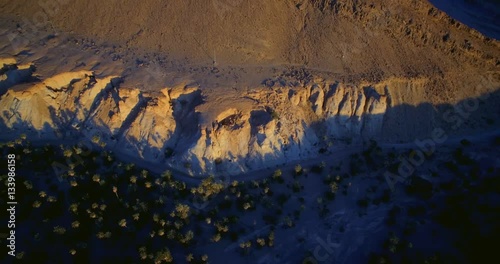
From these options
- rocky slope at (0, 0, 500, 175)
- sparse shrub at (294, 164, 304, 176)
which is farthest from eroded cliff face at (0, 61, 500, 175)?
sparse shrub at (294, 164, 304, 176)

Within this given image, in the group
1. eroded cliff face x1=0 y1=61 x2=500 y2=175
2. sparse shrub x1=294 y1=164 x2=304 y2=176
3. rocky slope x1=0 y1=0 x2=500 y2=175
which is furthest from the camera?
rocky slope x1=0 y1=0 x2=500 y2=175

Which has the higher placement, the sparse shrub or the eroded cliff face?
the eroded cliff face

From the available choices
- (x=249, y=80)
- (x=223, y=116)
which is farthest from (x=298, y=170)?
(x=249, y=80)

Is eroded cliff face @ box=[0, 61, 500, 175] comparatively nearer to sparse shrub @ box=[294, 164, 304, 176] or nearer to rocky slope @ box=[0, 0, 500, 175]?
rocky slope @ box=[0, 0, 500, 175]

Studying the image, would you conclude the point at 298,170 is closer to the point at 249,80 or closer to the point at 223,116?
the point at 223,116

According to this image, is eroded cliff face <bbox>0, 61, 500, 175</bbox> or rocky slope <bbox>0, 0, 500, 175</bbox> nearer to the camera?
eroded cliff face <bbox>0, 61, 500, 175</bbox>

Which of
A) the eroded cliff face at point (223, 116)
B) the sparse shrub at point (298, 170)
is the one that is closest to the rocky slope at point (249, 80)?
the eroded cliff face at point (223, 116)

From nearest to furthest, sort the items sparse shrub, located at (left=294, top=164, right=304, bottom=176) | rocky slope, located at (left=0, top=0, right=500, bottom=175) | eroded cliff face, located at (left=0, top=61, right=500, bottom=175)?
sparse shrub, located at (left=294, top=164, right=304, bottom=176) < eroded cliff face, located at (left=0, top=61, right=500, bottom=175) < rocky slope, located at (left=0, top=0, right=500, bottom=175)

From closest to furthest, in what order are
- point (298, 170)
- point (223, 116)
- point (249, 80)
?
point (298, 170)
point (223, 116)
point (249, 80)

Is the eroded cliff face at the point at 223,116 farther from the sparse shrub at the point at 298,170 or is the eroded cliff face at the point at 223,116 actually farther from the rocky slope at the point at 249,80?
the sparse shrub at the point at 298,170
